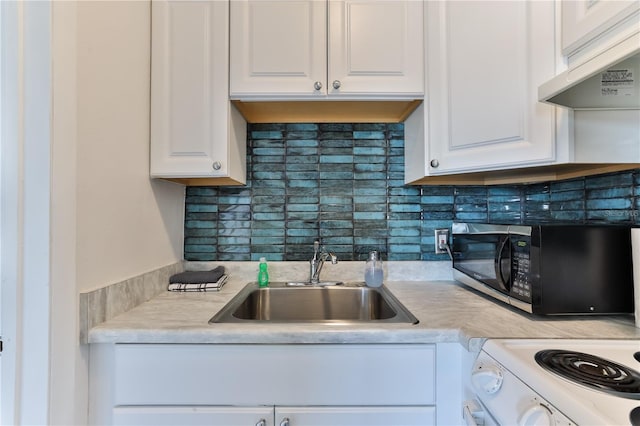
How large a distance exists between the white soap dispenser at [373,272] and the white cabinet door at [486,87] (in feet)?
1.44

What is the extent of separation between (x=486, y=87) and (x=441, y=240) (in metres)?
0.70

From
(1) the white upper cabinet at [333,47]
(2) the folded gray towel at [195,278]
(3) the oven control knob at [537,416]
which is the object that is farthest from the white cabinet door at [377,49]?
(3) the oven control knob at [537,416]

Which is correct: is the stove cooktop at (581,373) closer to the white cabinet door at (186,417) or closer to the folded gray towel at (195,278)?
the white cabinet door at (186,417)

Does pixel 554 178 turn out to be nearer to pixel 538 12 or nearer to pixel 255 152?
pixel 538 12

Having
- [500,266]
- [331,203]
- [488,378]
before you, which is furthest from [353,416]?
[331,203]

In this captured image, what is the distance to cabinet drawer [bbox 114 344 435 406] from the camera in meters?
0.85

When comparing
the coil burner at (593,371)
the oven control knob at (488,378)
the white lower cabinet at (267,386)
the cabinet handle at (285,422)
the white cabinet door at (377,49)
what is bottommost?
the cabinet handle at (285,422)

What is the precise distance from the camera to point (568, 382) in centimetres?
54

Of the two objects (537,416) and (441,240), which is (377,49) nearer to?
(441,240)

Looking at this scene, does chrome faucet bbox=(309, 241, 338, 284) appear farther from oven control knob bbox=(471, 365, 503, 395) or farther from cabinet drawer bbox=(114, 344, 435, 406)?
oven control knob bbox=(471, 365, 503, 395)

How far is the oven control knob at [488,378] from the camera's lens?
0.63 m

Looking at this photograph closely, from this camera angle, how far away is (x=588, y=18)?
773mm

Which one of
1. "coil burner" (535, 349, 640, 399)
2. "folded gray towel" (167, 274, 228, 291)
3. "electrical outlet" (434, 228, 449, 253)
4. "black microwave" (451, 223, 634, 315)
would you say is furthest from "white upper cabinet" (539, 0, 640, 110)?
"folded gray towel" (167, 274, 228, 291)

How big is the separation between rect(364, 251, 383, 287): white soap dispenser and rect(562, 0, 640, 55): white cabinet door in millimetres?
953
